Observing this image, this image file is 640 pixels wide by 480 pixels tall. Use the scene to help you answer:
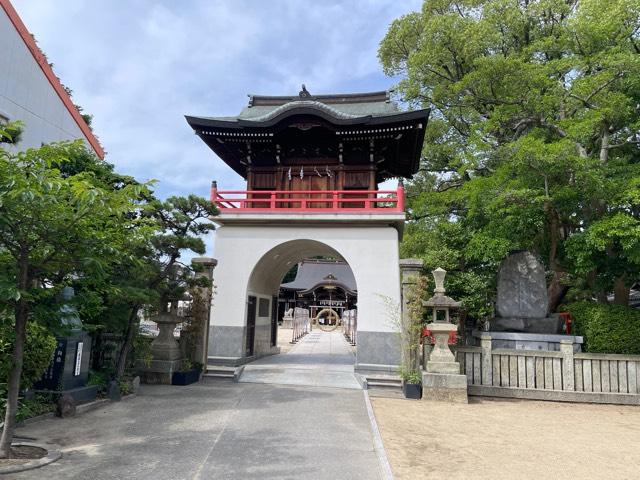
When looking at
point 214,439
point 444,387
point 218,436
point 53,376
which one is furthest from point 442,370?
point 53,376

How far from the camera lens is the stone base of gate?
8.98m

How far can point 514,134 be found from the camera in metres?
15.2

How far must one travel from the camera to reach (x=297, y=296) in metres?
33.3

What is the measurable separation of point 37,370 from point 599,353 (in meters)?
11.7

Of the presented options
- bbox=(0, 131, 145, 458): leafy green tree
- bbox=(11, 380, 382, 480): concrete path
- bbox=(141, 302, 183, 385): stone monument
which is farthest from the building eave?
bbox=(11, 380, 382, 480): concrete path

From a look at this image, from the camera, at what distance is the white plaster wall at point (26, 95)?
33.7 ft

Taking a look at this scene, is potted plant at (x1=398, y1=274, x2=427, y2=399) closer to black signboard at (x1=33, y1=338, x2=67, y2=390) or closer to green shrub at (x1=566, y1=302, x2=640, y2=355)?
green shrub at (x1=566, y1=302, x2=640, y2=355)

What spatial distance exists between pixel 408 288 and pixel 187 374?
5888 millimetres

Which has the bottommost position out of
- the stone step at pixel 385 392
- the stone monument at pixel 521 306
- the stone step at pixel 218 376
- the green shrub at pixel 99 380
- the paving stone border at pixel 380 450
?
the stone step at pixel 385 392

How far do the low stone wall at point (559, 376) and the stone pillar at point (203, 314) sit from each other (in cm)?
691

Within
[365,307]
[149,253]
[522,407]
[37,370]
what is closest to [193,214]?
[149,253]

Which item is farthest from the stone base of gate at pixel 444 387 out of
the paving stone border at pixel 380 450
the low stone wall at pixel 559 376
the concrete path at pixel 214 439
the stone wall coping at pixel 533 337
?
the paving stone border at pixel 380 450

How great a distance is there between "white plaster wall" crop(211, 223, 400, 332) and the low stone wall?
2.74m

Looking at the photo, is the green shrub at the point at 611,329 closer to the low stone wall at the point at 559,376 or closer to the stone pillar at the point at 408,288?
the low stone wall at the point at 559,376
